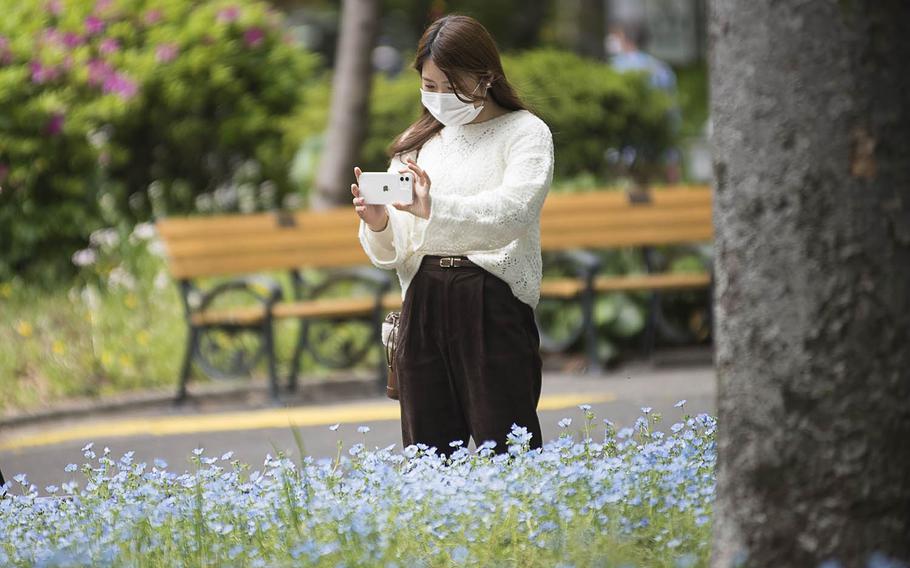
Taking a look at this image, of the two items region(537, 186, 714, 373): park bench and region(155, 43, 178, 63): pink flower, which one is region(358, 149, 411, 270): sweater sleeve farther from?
region(155, 43, 178, 63): pink flower

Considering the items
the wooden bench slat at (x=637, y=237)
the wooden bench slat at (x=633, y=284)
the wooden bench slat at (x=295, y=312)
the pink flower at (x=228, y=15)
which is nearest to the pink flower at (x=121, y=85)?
the pink flower at (x=228, y=15)

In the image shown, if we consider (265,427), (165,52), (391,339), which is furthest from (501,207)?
(165,52)

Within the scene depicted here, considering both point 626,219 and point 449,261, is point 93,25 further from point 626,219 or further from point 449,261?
point 449,261

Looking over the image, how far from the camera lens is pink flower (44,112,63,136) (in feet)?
34.2

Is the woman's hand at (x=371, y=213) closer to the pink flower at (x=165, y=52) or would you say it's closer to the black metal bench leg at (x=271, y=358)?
the black metal bench leg at (x=271, y=358)

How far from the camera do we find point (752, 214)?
340 centimetres

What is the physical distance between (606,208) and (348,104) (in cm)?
218

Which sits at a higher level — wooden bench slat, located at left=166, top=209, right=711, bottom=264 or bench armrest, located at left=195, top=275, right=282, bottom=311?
wooden bench slat, located at left=166, top=209, right=711, bottom=264

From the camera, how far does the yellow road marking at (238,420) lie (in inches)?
305

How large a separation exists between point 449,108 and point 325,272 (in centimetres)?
552

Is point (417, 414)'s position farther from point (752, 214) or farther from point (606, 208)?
point (606, 208)

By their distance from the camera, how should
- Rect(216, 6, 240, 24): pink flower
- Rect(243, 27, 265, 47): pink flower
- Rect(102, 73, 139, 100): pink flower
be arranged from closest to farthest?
1. Rect(102, 73, 139, 100): pink flower
2. Rect(216, 6, 240, 24): pink flower
3. Rect(243, 27, 265, 47): pink flower

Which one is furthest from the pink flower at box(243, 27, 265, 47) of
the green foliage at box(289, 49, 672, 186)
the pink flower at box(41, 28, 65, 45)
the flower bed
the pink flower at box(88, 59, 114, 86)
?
the flower bed

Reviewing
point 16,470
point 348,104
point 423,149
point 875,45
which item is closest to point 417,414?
point 423,149
